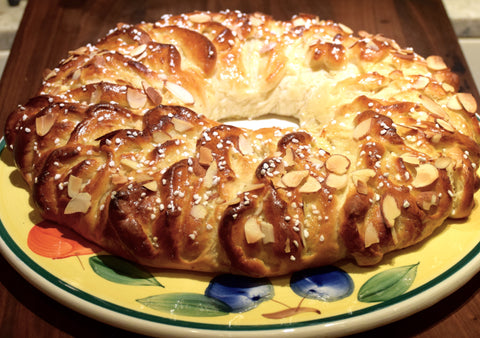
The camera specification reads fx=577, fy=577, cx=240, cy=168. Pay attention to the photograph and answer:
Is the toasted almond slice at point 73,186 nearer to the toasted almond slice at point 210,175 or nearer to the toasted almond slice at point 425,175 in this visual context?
the toasted almond slice at point 210,175

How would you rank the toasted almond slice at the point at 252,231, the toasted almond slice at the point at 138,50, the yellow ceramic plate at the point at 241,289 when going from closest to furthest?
the yellow ceramic plate at the point at 241,289 < the toasted almond slice at the point at 252,231 < the toasted almond slice at the point at 138,50

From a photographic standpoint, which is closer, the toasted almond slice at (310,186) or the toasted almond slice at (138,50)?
the toasted almond slice at (310,186)

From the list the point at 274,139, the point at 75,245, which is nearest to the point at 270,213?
the point at 274,139

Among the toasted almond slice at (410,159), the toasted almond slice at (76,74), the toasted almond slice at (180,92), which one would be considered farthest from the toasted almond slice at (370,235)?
the toasted almond slice at (76,74)

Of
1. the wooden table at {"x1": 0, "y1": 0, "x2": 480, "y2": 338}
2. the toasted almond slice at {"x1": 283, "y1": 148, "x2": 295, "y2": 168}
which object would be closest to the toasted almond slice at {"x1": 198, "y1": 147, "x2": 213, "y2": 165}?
the toasted almond slice at {"x1": 283, "y1": 148, "x2": 295, "y2": 168}

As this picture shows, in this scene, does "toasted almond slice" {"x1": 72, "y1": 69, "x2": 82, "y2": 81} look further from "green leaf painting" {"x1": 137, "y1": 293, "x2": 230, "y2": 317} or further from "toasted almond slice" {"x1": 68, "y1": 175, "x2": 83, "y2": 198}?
"green leaf painting" {"x1": 137, "y1": 293, "x2": 230, "y2": 317}

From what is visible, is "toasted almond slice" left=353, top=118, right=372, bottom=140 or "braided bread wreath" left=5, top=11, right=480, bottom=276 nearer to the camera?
"braided bread wreath" left=5, top=11, right=480, bottom=276

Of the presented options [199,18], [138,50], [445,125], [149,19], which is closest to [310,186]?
[445,125]
